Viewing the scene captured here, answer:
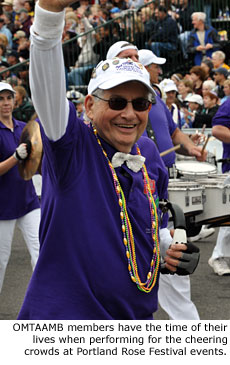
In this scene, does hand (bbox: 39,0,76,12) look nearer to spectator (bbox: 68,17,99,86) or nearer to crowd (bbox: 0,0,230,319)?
crowd (bbox: 0,0,230,319)

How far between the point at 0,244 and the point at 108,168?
3.75 metres

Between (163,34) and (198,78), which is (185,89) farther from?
(163,34)

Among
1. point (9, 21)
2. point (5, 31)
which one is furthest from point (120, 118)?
point (9, 21)

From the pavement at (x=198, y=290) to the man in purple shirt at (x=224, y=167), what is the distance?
0.11m

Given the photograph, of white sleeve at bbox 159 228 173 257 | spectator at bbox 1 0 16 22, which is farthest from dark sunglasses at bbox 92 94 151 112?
spectator at bbox 1 0 16 22

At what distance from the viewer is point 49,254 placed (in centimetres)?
285

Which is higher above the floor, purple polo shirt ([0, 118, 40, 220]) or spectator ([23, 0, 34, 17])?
purple polo shirt ([0, 118, 40, 220])

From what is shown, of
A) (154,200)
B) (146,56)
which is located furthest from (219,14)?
(154,200)

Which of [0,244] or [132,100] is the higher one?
[132,100]

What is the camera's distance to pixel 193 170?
277 inches

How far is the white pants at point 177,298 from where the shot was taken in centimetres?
548

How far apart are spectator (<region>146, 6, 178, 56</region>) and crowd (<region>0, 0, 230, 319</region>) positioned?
0.07 ft

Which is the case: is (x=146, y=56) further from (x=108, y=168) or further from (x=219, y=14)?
(x=219, y=14)

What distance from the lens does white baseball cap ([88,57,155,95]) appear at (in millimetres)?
2867
